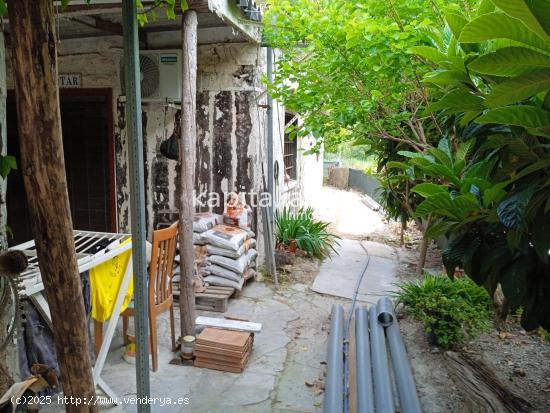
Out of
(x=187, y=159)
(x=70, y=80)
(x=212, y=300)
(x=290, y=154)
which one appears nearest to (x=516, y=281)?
(x=187, y=159)

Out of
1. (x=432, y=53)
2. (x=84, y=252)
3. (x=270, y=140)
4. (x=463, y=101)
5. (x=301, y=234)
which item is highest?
(x=432, y=53)

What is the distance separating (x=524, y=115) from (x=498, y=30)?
1.20ft

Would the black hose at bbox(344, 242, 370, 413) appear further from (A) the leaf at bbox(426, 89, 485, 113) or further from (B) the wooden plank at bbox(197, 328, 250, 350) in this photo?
(A) the leaf at bbox(426, 89, 485, 113)

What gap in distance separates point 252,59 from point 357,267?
3.33 meters

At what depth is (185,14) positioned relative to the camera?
3.62m

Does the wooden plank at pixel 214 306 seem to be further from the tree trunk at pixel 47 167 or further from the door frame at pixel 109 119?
the tree trunk at pixel 47 167

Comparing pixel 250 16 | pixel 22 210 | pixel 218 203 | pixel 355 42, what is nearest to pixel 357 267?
pixel 218 203

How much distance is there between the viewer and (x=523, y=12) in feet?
3.47

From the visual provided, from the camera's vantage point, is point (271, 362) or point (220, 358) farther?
point (271, 362)

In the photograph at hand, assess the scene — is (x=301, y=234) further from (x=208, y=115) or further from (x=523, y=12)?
(x=523, y=12)

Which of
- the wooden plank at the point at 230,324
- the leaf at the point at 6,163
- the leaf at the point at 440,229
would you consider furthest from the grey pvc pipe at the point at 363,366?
the leaf at the point at 6,163

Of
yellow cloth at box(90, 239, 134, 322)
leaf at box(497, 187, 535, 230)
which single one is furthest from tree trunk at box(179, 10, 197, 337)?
leaf at box(497, 187, 535, 230)

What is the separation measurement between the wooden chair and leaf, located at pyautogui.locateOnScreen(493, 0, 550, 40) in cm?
275

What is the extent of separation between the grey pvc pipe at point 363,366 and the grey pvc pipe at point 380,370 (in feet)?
0.12
